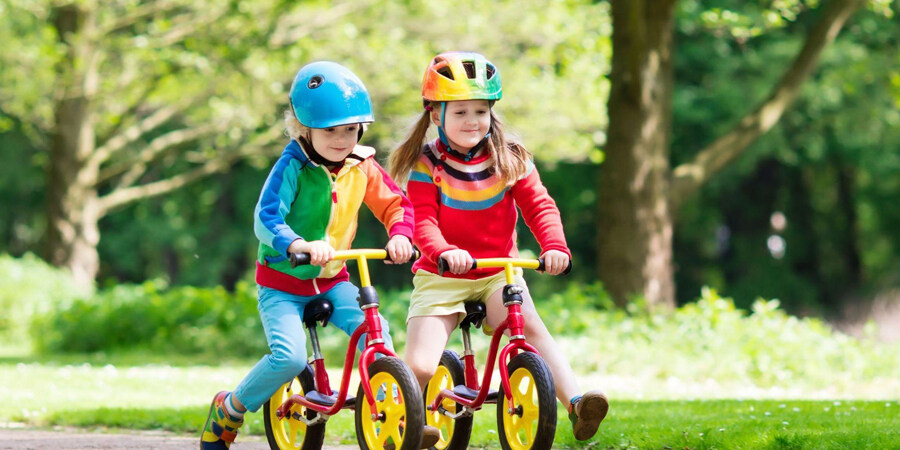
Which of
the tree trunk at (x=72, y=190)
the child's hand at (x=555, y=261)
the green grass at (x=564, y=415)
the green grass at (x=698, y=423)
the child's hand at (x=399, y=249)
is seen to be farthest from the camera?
the tree trunk at (x=72, y=190)

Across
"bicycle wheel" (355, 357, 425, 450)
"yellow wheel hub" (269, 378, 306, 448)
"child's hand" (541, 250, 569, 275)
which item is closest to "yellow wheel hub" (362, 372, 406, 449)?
"bicycle wheel" (355, 357, 425, 450)

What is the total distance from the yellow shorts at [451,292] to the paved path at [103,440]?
1.44 meters

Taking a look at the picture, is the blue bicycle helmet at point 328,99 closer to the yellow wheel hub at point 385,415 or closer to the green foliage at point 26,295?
the yellow wheel hub at point 385,415

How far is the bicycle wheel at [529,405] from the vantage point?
14.9 feet

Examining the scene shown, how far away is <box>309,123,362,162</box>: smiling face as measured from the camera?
4961 millimetres

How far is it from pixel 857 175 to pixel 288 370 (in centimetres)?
2596

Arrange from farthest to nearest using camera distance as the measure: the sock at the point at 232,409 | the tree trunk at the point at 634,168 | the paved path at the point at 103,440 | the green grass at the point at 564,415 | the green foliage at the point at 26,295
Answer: the green foliage at the point at 26,295
the tree trunk at the point at 634,168
the paved path at the point at 103,440
the green grass at the point at 564,415
the sock at the point at 232,409

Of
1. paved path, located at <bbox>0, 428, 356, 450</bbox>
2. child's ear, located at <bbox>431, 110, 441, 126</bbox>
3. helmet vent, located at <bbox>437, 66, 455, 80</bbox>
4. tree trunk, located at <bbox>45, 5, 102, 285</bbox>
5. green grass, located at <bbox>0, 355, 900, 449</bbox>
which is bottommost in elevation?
paved path, located at <bbox>0, 428, 356, 450</bbox>

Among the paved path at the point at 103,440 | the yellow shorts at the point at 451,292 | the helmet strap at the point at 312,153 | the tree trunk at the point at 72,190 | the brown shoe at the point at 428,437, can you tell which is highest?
the tree trunk at the point at 72,190

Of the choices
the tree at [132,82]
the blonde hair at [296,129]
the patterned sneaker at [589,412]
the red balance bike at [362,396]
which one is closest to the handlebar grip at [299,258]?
the red balance bike at [362,396]

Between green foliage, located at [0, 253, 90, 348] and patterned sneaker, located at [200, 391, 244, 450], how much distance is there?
12.3 meters

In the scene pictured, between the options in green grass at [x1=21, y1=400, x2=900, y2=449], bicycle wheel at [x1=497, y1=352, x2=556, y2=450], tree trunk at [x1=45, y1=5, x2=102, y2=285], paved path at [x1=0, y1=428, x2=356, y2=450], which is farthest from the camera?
tree trunk at [x1=45, y1=5, x2=102, y2=285]

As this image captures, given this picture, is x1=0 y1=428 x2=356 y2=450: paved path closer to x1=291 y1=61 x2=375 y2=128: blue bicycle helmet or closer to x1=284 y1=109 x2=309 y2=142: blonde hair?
x1=284 y1=109 x2=309 y2=142: blonde hair

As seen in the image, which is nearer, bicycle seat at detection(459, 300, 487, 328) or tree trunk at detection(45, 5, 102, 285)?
bicycle seat at detection(459, 300, 487, 328)
